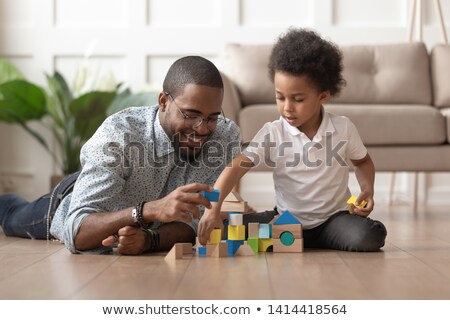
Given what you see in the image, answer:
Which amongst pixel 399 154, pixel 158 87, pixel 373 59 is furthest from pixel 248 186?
pixel 399 154

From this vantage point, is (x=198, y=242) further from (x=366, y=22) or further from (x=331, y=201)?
(x=366, y=22)

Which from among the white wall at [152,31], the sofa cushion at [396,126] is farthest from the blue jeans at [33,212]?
the white wall at [152,31]

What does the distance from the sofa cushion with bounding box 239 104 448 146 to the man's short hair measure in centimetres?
152

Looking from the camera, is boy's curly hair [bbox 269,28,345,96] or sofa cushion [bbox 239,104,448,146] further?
sofa cushion [bbox 239,104,448,146]

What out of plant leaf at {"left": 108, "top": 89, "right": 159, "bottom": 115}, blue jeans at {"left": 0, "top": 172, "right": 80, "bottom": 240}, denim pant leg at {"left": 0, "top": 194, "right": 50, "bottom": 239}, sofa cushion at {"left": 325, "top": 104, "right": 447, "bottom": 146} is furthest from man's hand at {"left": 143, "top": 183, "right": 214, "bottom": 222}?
plant leaf at {"left": 108, "top": 89, "right": 159, "bottom": 115}

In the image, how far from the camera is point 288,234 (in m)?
2.36

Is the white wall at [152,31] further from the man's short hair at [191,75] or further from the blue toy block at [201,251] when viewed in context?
the blue toy block at [201,251]

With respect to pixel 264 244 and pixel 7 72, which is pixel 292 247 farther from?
pixel 7 72

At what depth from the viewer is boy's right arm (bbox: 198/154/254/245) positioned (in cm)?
216

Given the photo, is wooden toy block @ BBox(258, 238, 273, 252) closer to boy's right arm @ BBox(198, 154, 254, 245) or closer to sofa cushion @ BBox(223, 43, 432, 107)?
boy's right arm @ BBox(198, 154, 254, 245)

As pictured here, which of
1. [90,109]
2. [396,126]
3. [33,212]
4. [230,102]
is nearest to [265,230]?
[33,212]

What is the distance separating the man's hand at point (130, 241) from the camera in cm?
215

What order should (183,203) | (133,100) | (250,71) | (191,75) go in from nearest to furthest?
(183,203), (191,75), (250,71), (133,100)

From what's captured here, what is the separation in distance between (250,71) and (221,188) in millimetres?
2163
